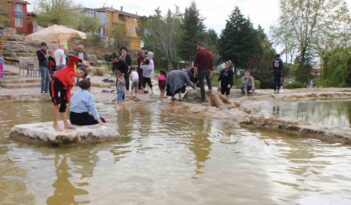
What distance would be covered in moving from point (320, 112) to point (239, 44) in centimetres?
3369

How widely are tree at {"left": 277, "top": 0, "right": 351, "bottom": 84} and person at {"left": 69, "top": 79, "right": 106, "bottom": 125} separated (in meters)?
41.9

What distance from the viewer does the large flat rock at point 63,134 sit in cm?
695

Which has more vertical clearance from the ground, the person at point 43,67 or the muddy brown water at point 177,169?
the person at point 43,67

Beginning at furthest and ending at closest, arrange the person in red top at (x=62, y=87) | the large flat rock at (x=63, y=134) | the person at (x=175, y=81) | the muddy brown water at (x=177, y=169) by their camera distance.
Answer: the person at (x=175, y=81)
the person in red top at (x=62, y=87)
the large flat rock at (x=63, y=134)
the muddy brown water at (x=177, y=169)

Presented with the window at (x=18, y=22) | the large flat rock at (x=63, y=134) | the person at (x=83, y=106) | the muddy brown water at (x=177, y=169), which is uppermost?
the window at (x=18, y=22)

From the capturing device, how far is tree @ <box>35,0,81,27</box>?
59.7 m

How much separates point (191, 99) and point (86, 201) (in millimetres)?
9220

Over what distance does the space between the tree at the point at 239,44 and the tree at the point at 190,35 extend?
5490mm

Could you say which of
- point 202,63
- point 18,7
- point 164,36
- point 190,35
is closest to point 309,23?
point 190,35

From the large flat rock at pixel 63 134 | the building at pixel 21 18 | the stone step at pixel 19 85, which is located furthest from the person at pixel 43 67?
the building at pixel 21 18

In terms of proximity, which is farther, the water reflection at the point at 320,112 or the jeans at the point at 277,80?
the jeans at the point at 277,80

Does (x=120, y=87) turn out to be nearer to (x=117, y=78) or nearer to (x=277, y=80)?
(x=117, y=78)

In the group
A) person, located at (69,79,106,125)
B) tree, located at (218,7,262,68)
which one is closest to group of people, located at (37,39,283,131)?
person, located at (69,79,106,125)

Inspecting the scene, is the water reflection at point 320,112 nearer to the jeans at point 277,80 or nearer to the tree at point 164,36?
the jeans at point 277,80
